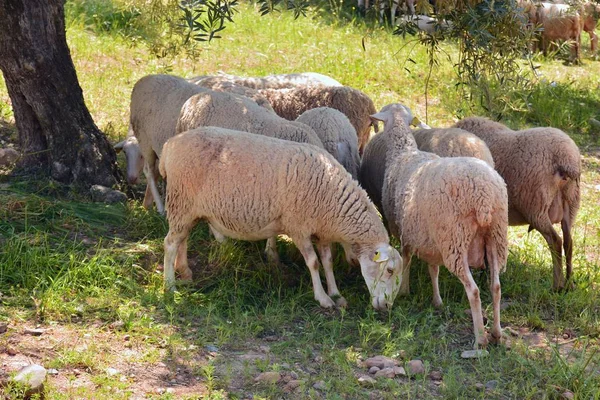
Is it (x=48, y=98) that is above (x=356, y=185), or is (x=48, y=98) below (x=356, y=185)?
above

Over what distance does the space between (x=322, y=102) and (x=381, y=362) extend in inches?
141

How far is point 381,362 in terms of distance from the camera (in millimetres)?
4824

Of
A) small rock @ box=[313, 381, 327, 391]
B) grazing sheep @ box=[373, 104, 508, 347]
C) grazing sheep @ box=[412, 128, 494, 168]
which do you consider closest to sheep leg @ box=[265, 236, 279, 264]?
grazing sheep @ box=[373, 104, 508, 347]

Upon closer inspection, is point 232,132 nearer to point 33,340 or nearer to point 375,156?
point 375,156

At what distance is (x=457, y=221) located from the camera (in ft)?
16.9

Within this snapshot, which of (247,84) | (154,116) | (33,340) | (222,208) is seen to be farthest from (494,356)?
(247,84)

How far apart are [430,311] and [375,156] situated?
1.48m

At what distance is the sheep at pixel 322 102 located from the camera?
788cm

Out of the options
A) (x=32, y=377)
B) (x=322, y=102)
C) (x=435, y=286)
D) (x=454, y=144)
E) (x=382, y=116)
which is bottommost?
(x=435, y=286)

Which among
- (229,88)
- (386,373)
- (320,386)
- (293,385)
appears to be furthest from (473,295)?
(229,88)

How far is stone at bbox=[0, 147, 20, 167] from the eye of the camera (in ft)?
23.6

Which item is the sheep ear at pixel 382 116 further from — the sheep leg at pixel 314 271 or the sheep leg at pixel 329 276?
the sheep leg at pixel 314 271

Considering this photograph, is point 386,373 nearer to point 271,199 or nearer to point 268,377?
point 268,377

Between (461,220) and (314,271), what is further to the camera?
(314,271)
